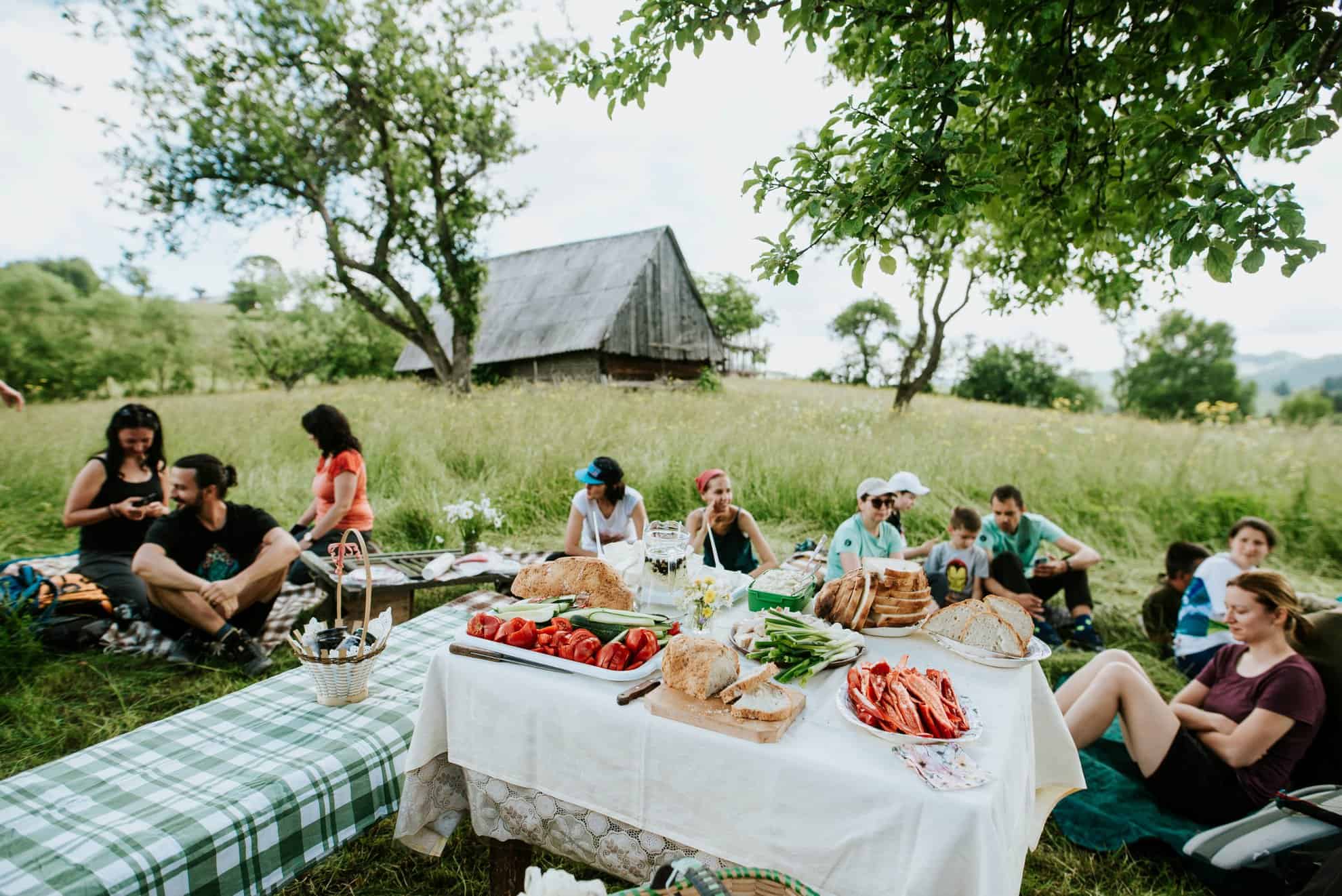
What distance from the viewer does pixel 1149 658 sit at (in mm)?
5074

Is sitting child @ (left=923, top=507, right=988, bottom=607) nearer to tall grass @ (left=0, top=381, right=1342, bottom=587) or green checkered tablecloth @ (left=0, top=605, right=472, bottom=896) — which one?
tall grass @ (left=0, top=381, right=1342, bottom=587)

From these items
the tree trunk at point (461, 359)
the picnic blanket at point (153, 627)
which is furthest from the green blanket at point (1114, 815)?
the tree trunk at point (461, 359)

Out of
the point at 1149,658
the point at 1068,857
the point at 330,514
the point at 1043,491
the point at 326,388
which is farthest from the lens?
the point at 326,388

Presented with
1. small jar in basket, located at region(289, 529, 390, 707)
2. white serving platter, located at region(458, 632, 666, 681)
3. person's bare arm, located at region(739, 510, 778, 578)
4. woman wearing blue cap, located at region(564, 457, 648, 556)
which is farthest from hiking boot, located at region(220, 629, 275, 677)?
person's bare arm, located at region(739, 510, 778, 578)

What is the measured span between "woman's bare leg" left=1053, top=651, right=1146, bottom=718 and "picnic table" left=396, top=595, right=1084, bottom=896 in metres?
1.35

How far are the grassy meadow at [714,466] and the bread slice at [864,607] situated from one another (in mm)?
3239

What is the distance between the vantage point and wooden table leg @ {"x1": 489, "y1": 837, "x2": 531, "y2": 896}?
223cm

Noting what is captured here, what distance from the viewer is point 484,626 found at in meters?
2.25

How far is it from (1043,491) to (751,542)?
5.08 metres

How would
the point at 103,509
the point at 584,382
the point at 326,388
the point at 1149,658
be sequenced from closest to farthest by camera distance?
the point at 103,509 < the point at 1149,658 < the point at 584,382 < the point at 326,388

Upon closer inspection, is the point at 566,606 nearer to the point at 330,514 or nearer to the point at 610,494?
the point at 610,494

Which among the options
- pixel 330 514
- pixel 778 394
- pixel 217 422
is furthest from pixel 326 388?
pixel 330 514

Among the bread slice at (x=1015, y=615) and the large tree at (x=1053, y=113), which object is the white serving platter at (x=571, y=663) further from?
the large tree at (x=1053, y=113)

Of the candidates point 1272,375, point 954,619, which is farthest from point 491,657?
point 1272,375
